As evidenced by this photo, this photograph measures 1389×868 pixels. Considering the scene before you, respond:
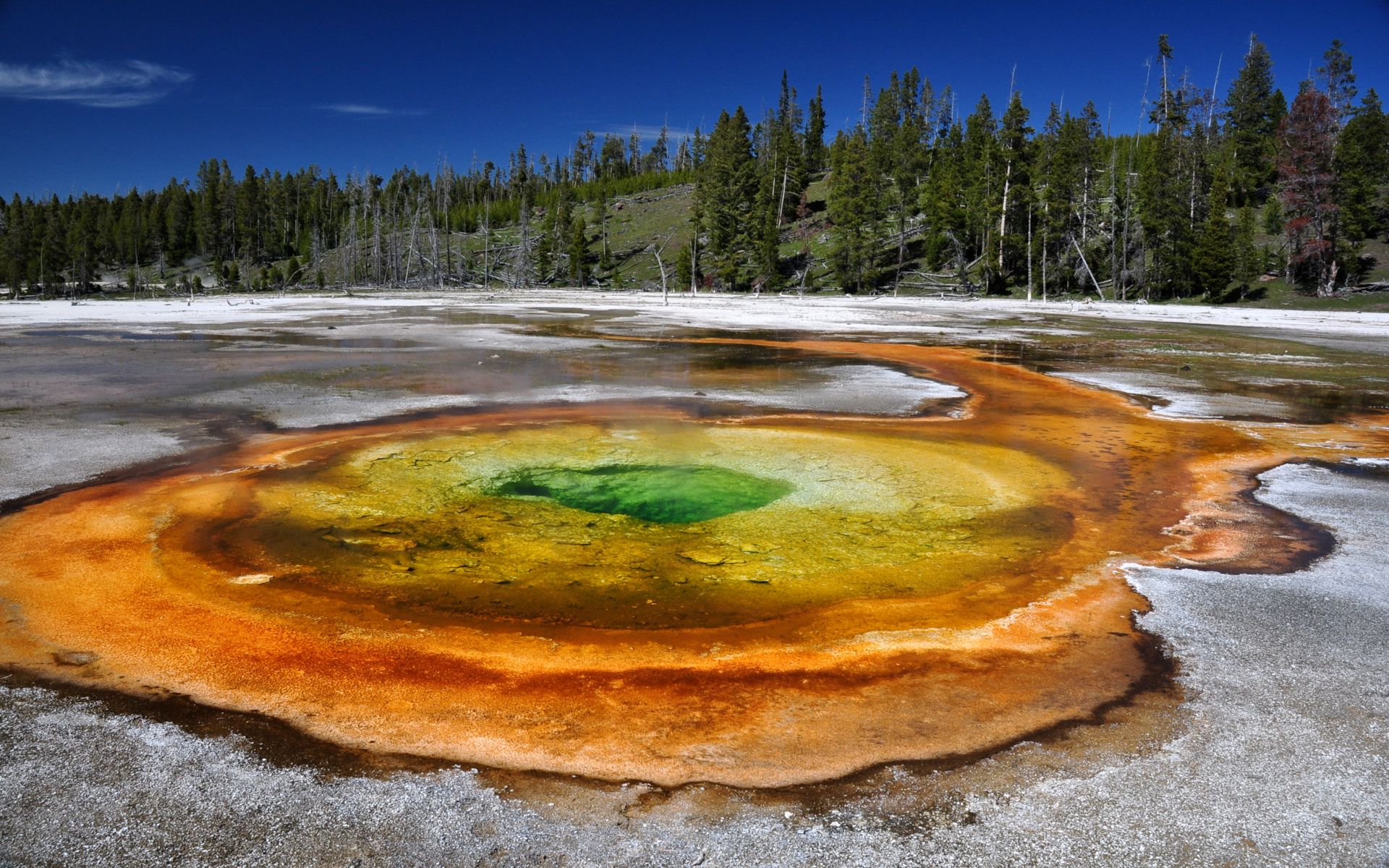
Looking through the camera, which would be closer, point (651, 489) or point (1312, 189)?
point (651, 489)

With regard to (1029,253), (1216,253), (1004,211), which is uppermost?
(1004,211)

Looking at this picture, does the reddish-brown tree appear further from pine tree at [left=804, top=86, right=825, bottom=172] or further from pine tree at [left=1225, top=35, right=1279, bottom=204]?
pine tree at [left=804, top=86, right=825, bottom=172]

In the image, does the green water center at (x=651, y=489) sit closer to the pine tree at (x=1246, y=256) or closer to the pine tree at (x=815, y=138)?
the pine tree at (x=1246, y=256)

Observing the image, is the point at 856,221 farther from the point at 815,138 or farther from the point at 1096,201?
the point at 815,138

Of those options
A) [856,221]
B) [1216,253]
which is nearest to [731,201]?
[856,221]

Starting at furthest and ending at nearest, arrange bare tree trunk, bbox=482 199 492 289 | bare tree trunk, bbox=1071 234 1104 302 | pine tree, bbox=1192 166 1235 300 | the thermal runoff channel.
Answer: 1. bare tree trunk, bbox=482 199 492 289
2. bare tree trunk, bbox=1071 234 1104 302
3. pine tree, bbox=1192 166 1235 300
4. the thermal runoff channel

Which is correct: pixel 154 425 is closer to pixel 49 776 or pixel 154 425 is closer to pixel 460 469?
pixel 460 469

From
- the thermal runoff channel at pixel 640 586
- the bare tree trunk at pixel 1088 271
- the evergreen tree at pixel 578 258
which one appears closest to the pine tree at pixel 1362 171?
the bare tree trunk at pixel 1088 271

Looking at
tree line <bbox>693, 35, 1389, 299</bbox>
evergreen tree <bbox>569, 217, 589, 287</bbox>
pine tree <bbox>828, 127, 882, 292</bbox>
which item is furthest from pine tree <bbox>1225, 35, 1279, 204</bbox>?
evergreen tree <bbox>569, 217, 589, 287</bbox>
